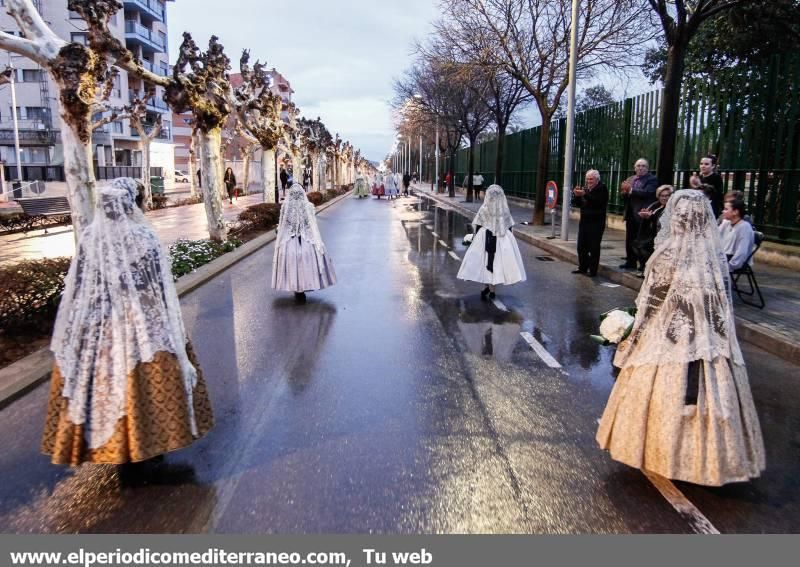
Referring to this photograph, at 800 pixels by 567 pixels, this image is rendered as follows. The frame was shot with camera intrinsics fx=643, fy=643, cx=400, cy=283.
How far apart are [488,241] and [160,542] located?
6.86m

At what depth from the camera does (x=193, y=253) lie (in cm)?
1281

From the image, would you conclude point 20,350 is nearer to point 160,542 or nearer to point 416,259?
point 160,542

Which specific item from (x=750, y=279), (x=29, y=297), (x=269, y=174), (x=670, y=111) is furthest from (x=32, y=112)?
(x=750, y=279)

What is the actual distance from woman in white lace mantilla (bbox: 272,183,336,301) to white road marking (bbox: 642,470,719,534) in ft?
20.4

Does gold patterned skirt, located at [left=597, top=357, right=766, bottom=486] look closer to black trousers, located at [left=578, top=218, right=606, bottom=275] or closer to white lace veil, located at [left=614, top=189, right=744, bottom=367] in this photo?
white lace veil, located at [left=614, top=189, right=744, bottom=367]

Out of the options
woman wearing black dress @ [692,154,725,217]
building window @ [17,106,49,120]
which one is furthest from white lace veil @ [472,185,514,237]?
building window @ [17,106,49,120]

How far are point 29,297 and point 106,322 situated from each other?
3.68 metres

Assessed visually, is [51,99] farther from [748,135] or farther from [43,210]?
[748,135]

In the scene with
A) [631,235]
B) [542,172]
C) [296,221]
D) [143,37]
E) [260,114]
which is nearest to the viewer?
[296,221]

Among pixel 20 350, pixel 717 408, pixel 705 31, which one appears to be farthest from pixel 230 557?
pixel 705 31

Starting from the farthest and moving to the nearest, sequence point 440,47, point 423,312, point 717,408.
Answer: point 440,47 < point 423,312 < point 717,408

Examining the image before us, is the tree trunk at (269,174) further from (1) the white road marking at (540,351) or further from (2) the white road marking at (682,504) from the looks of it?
(2) the white road marking at (682,504)

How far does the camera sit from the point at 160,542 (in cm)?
323

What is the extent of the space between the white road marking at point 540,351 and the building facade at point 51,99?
1719 inches
